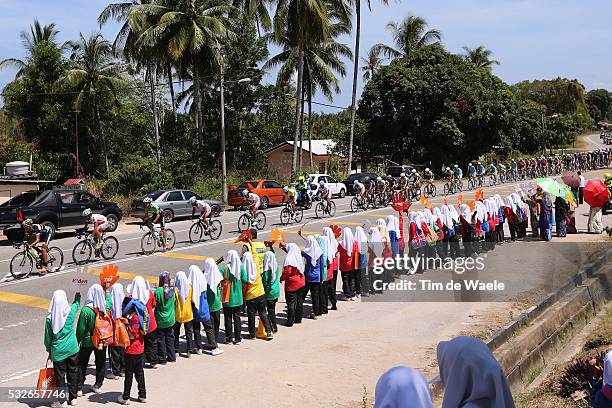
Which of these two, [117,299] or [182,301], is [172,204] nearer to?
[182,301]

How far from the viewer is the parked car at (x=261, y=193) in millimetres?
31344

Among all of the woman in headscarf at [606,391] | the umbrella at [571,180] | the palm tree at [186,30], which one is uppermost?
the palm tree at [186,30]

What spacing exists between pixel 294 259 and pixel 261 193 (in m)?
20.4

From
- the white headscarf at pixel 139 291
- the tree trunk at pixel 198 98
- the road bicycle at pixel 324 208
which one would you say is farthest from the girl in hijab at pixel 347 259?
the tree trunk at pixel 198 98

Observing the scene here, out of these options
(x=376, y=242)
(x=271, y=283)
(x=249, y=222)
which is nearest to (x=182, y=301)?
(x=271, y=283)

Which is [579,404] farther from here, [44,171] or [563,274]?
[44,171]

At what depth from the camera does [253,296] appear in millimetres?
10570

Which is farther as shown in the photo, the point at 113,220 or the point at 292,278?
the point at 113,220

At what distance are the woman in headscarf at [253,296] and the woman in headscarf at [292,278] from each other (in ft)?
2.37

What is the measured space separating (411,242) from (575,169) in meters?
39.7

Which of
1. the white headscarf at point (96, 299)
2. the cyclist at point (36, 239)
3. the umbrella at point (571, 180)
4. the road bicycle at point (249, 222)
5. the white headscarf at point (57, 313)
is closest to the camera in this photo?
the white headscarf at point (57, 313)

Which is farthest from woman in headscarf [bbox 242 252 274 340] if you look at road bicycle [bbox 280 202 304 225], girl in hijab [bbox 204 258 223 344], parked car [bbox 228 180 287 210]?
parked car [bbox 228 180 287 210]

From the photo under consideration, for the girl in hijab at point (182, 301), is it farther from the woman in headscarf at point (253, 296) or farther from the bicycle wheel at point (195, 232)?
the bicycle wheel at point (195, 232)

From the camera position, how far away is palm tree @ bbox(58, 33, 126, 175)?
40.7 metres
